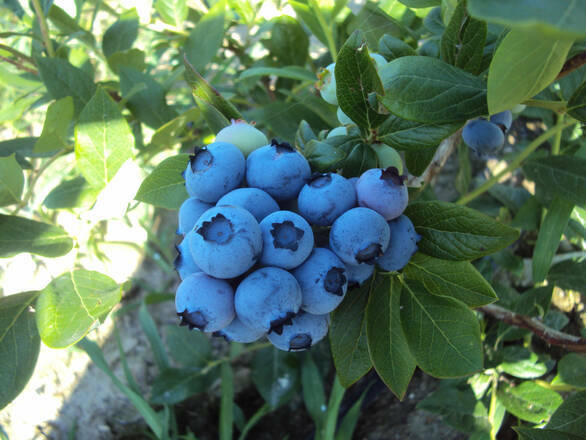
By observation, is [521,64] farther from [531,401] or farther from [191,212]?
[531,401]

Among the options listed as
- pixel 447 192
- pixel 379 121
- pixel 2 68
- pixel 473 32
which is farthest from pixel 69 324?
pixel 447 192

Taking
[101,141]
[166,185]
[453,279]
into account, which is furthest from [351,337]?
[101,141]

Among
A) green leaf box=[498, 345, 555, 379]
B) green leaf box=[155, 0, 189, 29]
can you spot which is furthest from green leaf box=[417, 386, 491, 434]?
green leaf box=[155, 0, 189, 29]

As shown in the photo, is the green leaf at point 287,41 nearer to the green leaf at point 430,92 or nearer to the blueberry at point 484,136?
the blueberry at point 484,136

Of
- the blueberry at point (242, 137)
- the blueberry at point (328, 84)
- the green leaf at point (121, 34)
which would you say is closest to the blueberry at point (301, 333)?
the blueberry at point (242, 137)

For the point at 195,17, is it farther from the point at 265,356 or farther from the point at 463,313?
the point at 463,313

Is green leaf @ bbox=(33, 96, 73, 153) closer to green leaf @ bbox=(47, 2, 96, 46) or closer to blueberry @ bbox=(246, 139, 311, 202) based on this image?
green leaf @ bbox=(47, 2, 96, 46)
